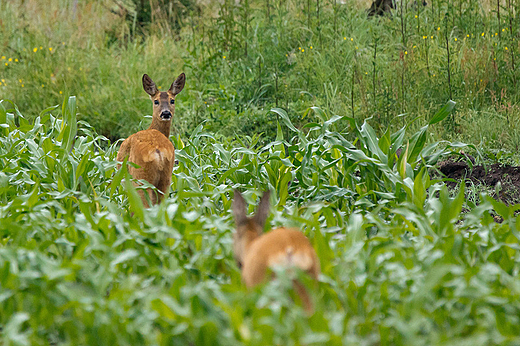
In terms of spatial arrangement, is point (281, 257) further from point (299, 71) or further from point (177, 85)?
point (299, 71)

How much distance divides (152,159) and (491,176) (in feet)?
9.11

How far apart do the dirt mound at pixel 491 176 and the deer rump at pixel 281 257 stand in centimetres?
257

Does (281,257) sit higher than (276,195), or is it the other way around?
(281,257)

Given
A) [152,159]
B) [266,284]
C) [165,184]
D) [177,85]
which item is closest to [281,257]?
[266,284]

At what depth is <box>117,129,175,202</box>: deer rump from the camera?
3775mm

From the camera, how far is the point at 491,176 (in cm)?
478

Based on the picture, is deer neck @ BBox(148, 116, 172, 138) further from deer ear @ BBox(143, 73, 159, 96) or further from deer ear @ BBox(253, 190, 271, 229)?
deer ear @ BBox(253, 190, 271, 229)

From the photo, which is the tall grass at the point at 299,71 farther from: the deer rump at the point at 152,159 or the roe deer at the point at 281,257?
the roe deer at the point at 281,257

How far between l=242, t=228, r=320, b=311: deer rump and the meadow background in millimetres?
96

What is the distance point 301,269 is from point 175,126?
5130 millimetres

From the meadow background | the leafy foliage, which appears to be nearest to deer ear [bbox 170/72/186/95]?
the meadow background

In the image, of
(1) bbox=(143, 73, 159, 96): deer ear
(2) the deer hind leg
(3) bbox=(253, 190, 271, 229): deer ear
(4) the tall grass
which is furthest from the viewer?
(4) the tall grass

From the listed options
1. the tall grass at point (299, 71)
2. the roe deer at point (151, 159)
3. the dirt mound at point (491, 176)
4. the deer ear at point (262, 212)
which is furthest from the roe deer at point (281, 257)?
the tall grass at point (299, 71)

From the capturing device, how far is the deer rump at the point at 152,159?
12.4 feet
